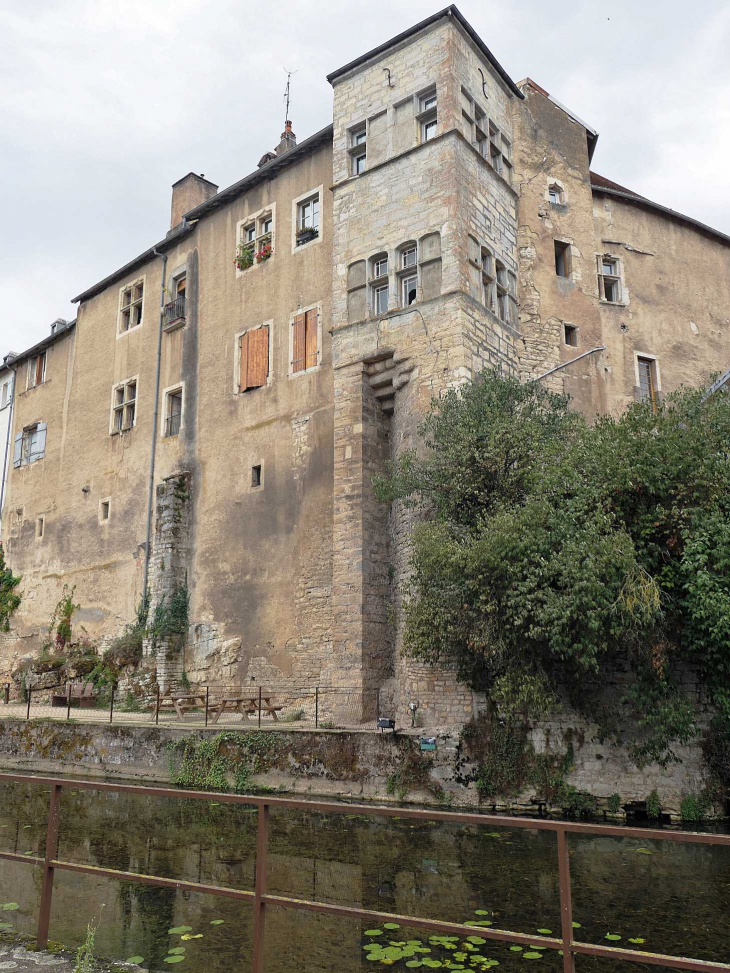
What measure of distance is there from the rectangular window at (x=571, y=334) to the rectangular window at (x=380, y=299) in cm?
420

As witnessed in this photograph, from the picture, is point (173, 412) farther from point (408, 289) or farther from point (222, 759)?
point (222, 759)

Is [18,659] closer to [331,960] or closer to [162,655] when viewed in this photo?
[162,655]

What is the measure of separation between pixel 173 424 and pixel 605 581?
1489 cm

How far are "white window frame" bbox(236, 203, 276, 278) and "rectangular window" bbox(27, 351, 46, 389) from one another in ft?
35.3

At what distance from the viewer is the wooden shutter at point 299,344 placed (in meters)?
18.1

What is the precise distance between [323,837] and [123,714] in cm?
949

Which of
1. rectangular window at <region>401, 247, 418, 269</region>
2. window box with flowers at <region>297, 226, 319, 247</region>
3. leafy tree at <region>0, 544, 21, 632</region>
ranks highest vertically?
window box with flowers at <region>297, 226, 319, 247</region>

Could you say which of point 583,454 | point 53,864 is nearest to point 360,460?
point 583,454

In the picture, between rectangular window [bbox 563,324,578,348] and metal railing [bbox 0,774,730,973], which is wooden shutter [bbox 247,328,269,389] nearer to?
rectangular window [bbox 563,324,578,348]

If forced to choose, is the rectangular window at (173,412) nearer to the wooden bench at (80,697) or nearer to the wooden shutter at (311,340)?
the wooden shutter at (311,340)

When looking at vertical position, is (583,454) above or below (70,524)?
below

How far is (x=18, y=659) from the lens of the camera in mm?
24797

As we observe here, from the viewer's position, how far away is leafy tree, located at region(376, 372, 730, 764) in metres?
9.17

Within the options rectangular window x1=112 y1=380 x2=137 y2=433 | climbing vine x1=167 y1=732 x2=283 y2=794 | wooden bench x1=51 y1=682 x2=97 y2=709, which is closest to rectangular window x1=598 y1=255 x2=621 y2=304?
climbing vine x1=167 y1=732 x2=283 y2=794
